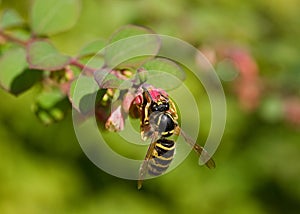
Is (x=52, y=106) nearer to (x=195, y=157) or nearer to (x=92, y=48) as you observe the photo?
(x=92, y=48)

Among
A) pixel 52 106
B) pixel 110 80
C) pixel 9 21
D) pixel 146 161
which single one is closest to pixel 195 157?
pixel 9 21

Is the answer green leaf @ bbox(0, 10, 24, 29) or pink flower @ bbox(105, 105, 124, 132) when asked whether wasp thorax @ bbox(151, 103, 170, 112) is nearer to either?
pink flower @ bbox(105, 105, 124, 132)


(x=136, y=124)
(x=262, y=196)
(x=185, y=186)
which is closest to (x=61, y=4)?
(x=136, y=124)

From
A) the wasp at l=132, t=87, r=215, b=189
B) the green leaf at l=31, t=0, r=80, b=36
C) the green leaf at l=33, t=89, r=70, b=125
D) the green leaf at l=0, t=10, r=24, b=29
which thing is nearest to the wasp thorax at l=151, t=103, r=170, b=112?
the wasp at l=132, t=87, r=215, b=189

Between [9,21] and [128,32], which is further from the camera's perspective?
[9,21]

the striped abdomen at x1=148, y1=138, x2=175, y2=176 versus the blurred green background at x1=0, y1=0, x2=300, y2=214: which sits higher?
the striped abdomen at x1=148, y1=138, x2=175, y2=176

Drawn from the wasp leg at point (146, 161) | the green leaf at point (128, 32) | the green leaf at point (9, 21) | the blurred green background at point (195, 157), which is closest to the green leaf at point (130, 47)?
the green leaf at point (128, 32)
